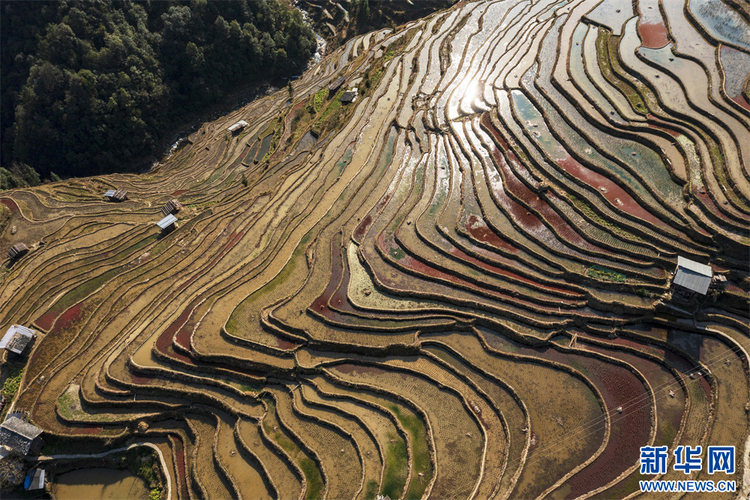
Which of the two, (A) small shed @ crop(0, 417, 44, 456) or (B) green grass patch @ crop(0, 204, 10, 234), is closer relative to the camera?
(A) small shed @ crop(0, 417, 44, 456)

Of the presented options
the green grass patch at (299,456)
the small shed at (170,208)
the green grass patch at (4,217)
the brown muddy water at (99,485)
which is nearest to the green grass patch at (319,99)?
the small shed at (170,208)

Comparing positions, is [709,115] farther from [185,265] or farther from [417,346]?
[185,265]

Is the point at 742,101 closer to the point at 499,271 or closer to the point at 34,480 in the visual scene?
the point at 499,271

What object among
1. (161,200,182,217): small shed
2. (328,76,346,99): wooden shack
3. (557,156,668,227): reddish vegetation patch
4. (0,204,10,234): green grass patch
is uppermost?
(328,76,346,99): wooden shack

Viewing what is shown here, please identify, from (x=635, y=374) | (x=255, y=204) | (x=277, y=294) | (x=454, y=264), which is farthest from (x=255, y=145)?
(x=635, y=374)

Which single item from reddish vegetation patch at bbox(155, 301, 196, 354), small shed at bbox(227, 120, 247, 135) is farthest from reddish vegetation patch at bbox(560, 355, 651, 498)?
small shed at bbox(227, 120, 247, 135)

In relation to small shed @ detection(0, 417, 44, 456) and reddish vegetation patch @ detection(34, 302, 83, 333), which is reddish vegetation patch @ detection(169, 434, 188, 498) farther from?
reddish vegetation patch @ detection(34, 302, 83, 333)
